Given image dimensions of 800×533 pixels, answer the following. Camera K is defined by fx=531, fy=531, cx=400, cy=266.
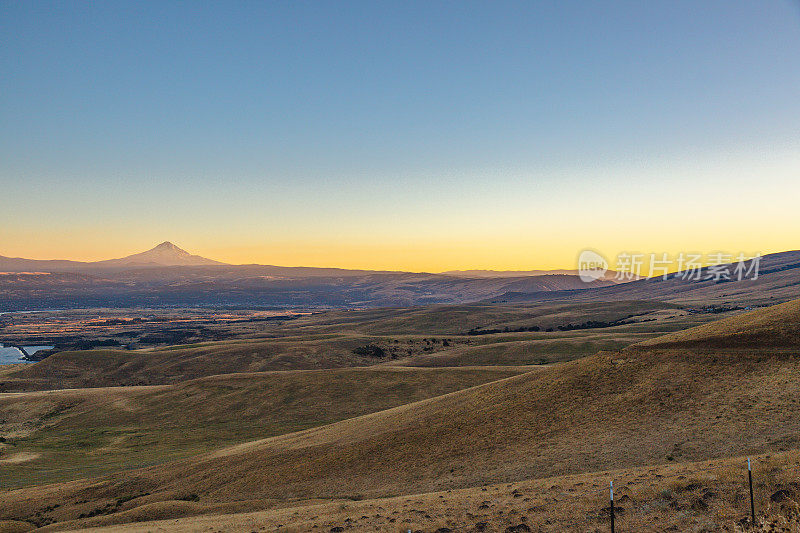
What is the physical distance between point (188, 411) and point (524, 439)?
6375 centimetres

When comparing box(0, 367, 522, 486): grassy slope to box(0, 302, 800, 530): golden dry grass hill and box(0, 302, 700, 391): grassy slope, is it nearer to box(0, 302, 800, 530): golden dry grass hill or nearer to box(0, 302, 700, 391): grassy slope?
box(0, 302, 800, 530): golden dry grass hill

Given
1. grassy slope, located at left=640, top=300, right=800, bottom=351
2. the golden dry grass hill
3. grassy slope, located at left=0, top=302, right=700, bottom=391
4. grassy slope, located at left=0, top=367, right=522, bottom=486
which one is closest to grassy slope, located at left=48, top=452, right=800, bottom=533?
the golden dry grass hill

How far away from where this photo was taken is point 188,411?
3275 inches

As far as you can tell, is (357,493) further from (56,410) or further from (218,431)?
(56,410)

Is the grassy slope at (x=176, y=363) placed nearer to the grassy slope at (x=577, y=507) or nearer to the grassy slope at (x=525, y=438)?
the grassy slope at (x=525, y=438)

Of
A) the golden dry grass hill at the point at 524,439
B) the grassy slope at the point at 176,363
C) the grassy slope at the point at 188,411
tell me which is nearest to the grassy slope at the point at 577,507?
the golden dry grass hill at the point at 524,439

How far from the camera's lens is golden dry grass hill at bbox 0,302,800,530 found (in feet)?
98.9

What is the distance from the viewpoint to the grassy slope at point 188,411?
64125 millimetres

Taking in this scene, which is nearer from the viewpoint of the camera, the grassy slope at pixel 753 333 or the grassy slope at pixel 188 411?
the grassy slope at pixel 753 333

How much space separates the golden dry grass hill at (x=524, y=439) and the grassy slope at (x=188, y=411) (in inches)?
666

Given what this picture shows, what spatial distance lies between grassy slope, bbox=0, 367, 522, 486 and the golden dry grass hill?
55.5 feet

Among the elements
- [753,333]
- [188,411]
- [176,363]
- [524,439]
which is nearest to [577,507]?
[524,439]

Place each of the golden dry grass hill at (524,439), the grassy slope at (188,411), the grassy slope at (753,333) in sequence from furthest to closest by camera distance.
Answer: the grassy slope at (188,411) < the grassy slope at (753,333) < the golden dry grass hill at (524,439)

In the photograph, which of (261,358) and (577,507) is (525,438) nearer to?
(577,507)
